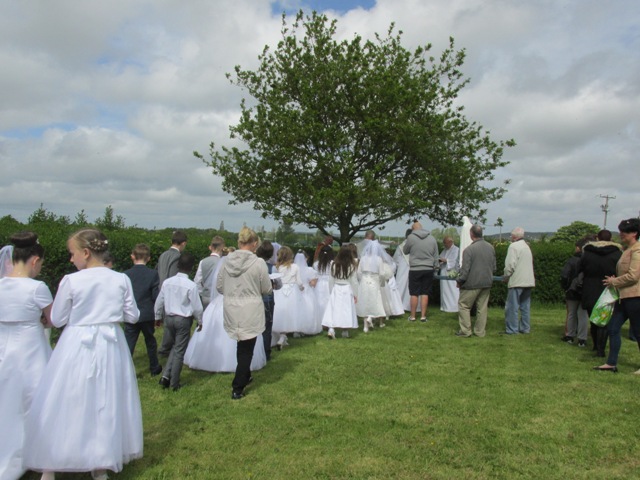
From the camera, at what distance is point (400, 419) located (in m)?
5.63

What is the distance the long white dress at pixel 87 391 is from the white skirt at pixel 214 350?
3.38 meters

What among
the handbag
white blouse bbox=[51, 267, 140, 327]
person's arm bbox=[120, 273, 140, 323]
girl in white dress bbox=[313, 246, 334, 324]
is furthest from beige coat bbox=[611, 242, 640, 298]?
white blouse bbox=[51, 267, 140, 327]

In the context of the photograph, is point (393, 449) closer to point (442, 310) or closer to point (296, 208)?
point (442, 310)

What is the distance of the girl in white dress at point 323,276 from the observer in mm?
11547

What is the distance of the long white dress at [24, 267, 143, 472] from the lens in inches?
150

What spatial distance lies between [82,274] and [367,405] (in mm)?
3625

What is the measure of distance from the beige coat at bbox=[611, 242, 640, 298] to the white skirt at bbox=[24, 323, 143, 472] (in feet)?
21.9

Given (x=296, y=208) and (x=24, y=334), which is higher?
(x=296, y=208)

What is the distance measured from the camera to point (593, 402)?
20.5 ft

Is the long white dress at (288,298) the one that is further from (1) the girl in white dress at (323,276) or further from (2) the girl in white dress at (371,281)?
(2) the girl in white dress at (371,281)

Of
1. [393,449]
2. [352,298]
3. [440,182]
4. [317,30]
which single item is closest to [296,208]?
[440,182]

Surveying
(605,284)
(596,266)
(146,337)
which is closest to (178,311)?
(146,337)

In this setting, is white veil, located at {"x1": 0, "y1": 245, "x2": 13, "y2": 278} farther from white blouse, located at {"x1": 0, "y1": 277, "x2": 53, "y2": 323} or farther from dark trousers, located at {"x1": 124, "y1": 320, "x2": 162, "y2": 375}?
dark trousers, located at {"x1": 124, "y1": 320, "x2": 162, "y2": 375}

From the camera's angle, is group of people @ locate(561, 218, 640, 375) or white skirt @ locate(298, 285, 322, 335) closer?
group of people @ locate(561, 218, 640, 375)
